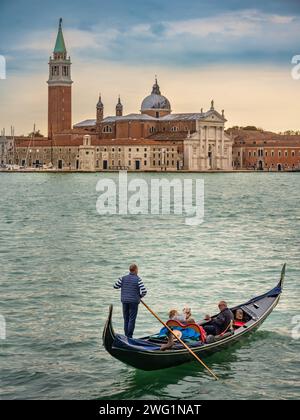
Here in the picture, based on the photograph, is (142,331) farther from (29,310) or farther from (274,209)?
(274,209)

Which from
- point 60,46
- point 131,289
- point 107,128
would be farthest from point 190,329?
point 60,46

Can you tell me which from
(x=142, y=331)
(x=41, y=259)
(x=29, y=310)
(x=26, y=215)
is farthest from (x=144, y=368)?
(x=26, y=215)

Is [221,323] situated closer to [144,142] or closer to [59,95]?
[144,142]

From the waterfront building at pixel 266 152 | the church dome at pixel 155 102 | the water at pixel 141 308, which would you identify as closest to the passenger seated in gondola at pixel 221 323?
the water at pixel 141 308

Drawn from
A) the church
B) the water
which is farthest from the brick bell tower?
the water

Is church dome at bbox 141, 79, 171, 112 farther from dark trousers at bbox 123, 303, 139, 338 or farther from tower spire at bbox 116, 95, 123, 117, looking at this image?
dark trousers at bbox 123, 303, 139, 338

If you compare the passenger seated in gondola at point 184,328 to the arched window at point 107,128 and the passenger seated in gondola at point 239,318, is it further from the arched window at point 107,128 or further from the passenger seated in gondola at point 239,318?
the arched window at point 107,128
